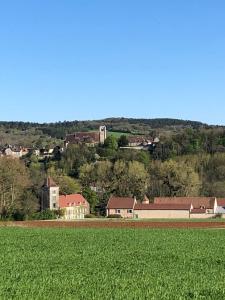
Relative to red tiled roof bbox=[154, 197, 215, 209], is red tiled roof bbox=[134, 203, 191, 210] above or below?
below

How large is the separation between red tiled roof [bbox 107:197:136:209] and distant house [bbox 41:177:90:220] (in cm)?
574

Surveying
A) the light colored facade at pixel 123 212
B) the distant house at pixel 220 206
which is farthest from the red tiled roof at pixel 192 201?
the light colored facade at pixel 123 212

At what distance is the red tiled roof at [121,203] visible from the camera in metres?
→ 112

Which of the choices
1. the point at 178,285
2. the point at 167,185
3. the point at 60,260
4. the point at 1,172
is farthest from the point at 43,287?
the point at 167,185

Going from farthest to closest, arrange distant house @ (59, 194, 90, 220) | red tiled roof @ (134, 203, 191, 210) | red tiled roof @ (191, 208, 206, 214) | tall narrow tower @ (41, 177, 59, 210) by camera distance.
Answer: red tiled roof @ (191, 208, 206, 214), distant house @ (59, 194, 90, 220), red tiled roof @ (134, 203, 191, 210), tall narrow tower @ (41, 177, 59, 210)

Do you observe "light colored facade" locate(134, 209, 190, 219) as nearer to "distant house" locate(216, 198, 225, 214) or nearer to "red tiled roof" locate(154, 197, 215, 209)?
"red tiled roof" locate(154, 197, 215, 209)

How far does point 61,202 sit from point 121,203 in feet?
37.6

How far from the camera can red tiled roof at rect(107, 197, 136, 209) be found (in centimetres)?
11206

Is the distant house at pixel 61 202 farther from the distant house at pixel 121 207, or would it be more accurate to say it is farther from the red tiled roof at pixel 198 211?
the red tiled roof at pixel 198 211

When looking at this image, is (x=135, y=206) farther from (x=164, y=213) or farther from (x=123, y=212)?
(x=164, y=213)

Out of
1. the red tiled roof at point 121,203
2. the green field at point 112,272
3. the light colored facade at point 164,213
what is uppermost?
the red tiled roof at point 121,203

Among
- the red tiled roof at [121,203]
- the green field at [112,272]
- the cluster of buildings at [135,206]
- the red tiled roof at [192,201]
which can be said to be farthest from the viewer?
the red tiled roof at [192,201]

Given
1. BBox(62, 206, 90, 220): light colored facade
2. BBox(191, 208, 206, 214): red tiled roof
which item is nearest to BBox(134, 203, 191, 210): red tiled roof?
BBox(191, 208, 206, 214): red tiled roof

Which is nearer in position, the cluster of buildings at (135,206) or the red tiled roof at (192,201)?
the cluster of buildings at (135,206)
